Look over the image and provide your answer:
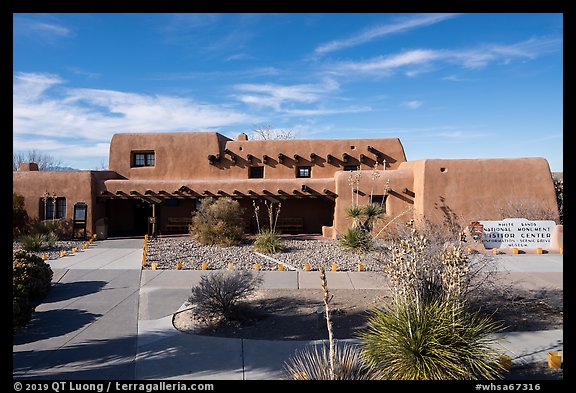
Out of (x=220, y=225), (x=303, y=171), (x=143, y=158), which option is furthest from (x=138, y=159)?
(x=303, y=171)

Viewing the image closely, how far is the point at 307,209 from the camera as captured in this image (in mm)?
20234

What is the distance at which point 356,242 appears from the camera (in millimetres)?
13203

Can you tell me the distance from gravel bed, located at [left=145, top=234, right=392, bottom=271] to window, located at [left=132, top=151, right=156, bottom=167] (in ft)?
24.7

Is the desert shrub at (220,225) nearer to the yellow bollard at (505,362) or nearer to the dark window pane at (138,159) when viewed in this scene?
the dark window pane at (138,159)

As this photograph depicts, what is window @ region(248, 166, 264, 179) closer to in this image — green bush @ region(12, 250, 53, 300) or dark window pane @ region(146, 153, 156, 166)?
dark window pane @ region(146, 153, 156, 166)

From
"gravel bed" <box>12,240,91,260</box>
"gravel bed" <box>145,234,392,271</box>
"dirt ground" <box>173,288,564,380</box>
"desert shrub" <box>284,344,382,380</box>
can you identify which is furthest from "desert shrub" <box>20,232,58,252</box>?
"desert shrub" <box>284,344,382,380</box>

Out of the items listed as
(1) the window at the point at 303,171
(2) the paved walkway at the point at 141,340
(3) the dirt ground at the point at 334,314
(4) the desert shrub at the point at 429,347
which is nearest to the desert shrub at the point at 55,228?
(2) the paved walkway at the point at 141,340

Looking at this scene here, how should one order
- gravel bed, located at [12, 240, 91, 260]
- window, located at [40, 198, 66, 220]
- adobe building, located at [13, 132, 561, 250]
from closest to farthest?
gravel bed, located at [12, 240, 91, 260] → adobe building, located at [13, 132, 561, 250] → window, located at [40, 198, 66, 220]

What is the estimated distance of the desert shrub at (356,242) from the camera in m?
13.0

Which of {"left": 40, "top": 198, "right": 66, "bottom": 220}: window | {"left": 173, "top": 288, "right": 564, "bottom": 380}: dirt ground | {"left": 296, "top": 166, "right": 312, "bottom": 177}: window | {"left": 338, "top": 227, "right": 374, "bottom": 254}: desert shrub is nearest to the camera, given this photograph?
{"left": 173, "top": 288, "right": 564, "bottom": 380}: dirt ground

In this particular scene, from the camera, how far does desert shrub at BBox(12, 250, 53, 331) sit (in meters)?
5.69

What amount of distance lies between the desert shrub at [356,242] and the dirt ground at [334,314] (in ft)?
15.4
